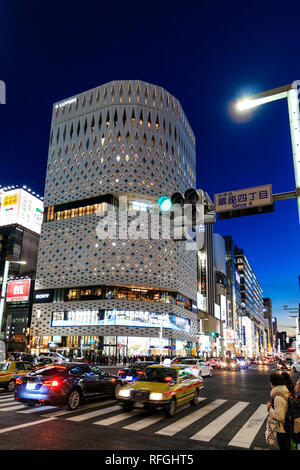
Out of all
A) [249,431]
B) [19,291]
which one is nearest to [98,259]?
[19,291]

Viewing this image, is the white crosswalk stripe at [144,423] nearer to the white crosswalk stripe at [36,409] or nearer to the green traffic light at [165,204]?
the white crosswalk stripe at [36,409]

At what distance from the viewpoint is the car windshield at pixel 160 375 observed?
1240 cm

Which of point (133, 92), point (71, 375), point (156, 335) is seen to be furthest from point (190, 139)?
point (71, 375)

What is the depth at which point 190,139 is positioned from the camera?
9638cm

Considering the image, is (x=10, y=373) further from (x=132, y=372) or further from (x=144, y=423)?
(x=144, y=423)

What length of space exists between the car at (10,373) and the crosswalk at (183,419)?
134 inches

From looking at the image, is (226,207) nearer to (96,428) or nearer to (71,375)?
(96,428)

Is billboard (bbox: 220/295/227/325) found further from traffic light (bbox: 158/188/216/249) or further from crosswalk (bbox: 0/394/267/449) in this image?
traffic light (bbox: 158/188/216/249)

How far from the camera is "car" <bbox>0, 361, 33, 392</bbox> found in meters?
17.3

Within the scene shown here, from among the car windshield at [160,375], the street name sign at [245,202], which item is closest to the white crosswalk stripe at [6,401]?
the car windshield at [160,375]

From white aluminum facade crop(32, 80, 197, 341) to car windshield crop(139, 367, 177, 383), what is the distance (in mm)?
55457

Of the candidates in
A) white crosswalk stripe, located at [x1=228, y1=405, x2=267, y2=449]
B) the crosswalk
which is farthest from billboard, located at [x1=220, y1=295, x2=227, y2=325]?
white crosswalk stripe, located at [x1=228, y1=405, x2=267, y2=449]
